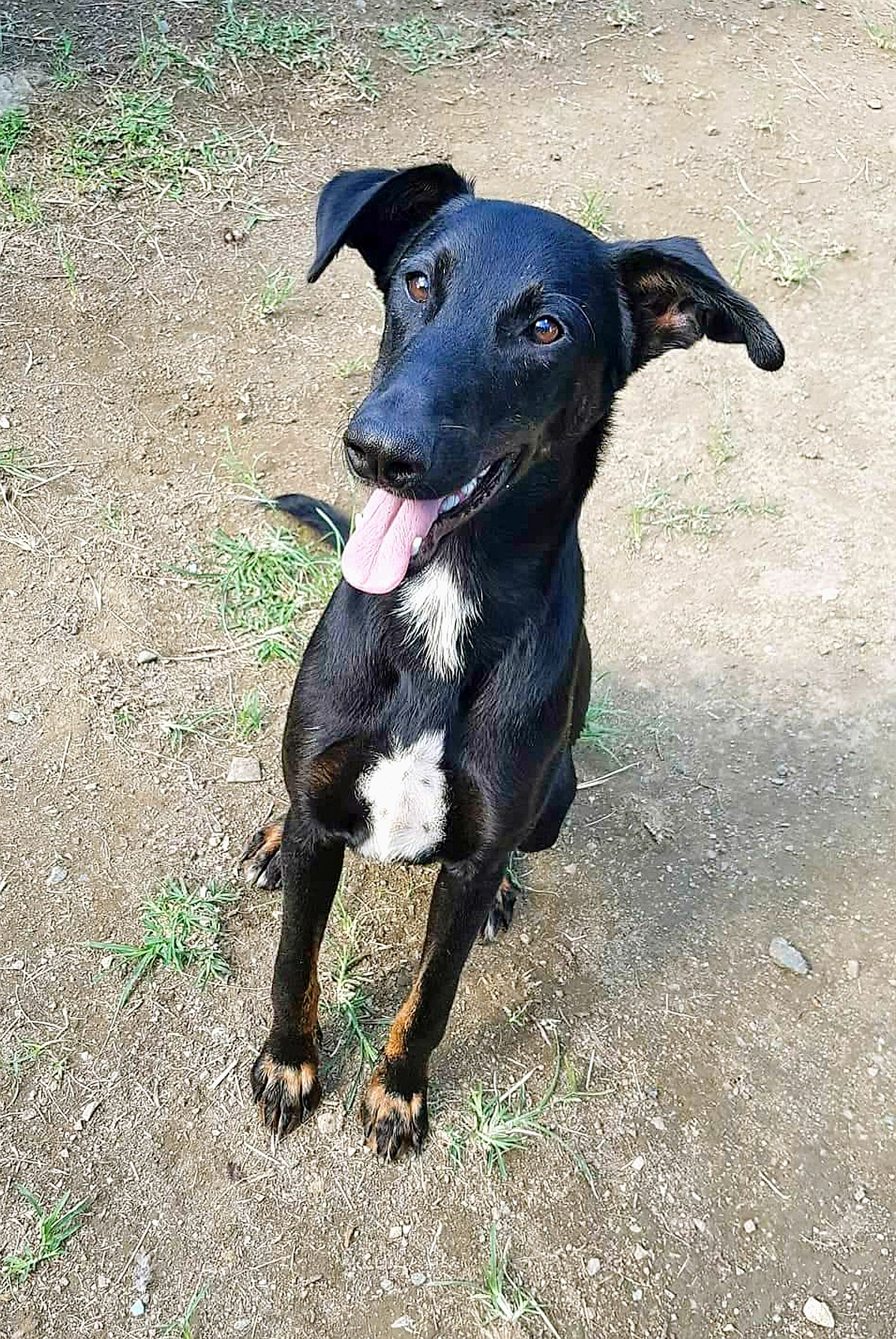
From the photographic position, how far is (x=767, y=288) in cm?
524

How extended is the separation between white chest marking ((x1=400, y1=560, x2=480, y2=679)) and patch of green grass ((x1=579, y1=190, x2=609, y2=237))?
3.39 metres

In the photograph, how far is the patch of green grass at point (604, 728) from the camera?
3.81m

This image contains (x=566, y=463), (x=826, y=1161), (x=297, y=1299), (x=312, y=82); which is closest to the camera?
(x=566, y=463)

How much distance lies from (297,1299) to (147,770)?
5.00 ft

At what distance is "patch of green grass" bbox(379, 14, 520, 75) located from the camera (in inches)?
232

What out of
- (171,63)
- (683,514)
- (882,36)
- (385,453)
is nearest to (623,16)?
(882,36)

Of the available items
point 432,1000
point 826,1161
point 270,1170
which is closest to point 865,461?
point 826,1161

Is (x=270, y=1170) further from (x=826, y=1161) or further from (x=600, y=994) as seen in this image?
(x=826, y=1161)

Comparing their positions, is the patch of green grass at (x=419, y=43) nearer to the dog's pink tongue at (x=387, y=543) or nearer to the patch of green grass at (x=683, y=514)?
the patch of green grass at (x=683, y=514)

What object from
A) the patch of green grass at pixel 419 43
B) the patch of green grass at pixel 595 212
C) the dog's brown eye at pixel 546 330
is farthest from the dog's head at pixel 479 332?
the patch of green grass at pixel 419 43

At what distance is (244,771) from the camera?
3.53m

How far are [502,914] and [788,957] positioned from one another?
0.84 meters

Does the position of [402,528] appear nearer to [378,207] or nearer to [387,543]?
[387,543]

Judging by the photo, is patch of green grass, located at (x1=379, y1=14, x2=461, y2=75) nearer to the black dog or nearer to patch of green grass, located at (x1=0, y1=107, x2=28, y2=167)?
patch of green grass, located at (x1=0, y1=107, x2=28, y2=167)
